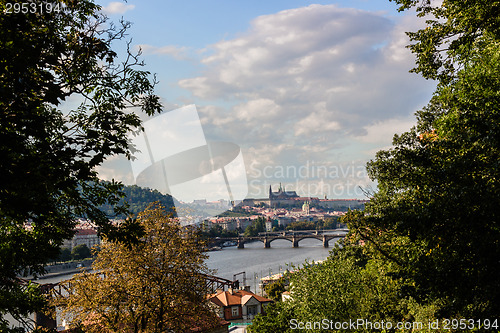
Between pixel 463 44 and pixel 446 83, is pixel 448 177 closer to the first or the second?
pixel 463 44

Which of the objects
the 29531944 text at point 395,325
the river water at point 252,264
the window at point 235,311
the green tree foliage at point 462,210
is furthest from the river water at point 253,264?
the green tree foliage at point 462,210

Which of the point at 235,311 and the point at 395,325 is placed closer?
the point at 395,325

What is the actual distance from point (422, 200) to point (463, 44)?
3525 millimetres

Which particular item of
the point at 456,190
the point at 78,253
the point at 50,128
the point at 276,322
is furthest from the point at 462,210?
the point at 78,253

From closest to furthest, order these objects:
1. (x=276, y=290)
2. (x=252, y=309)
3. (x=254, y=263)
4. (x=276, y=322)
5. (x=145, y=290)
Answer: (x=145, y=290) → (x=276, y=322) → (x=252, y=309) → (x=276, y=290) → (x=254, y=263)

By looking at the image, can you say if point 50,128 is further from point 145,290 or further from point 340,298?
point 340,298

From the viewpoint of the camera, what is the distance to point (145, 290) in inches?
451

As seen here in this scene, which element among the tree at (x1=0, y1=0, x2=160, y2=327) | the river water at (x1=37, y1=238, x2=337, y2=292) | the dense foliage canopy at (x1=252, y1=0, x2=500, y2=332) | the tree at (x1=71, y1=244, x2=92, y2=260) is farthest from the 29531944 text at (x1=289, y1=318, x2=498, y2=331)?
the tree at (x1=71, y1=244, x2=92, y2=260)

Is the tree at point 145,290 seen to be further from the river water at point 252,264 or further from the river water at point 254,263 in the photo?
the river water at point 254,263

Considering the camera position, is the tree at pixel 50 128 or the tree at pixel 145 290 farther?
the tree at pixel 145 290

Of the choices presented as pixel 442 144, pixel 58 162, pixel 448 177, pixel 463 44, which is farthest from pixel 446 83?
pixel 58 162

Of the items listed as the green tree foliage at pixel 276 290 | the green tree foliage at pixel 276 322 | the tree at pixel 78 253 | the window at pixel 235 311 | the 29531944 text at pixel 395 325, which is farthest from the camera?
the tree at pixel 78 253

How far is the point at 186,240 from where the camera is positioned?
12.3 metres

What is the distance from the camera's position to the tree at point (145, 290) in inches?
437
